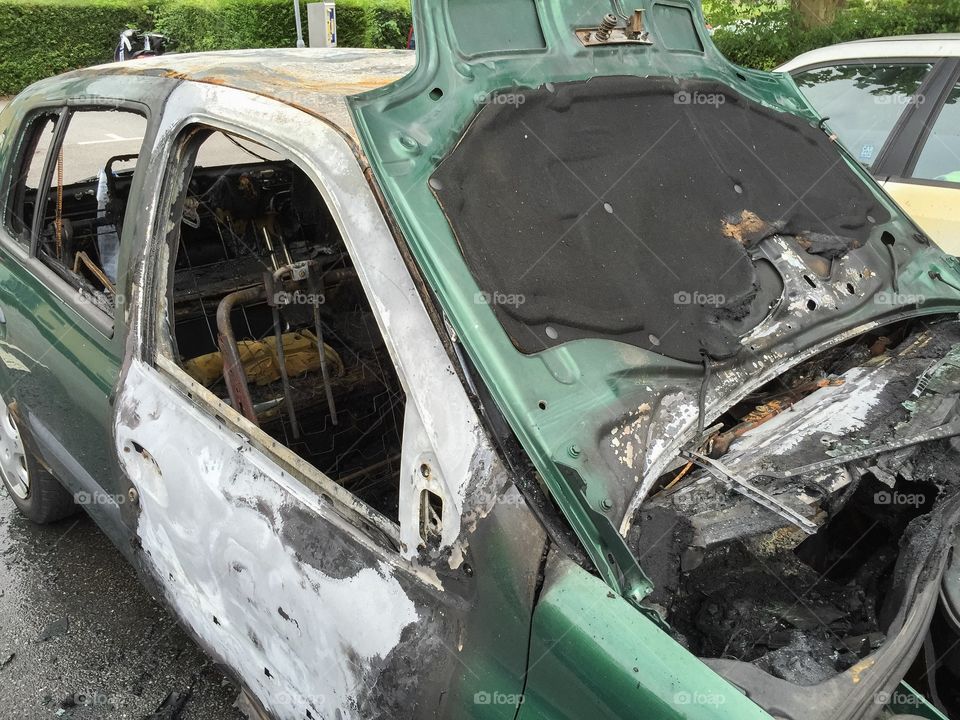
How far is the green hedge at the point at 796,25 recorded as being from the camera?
8242mm

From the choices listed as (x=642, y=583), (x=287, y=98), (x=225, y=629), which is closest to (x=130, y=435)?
(x=225, y=629)

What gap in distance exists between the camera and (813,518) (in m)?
1.73

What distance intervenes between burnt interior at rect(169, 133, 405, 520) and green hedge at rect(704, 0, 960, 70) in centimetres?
737

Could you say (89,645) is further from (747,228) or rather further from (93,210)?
(747,228)

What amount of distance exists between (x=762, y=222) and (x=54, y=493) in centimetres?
270

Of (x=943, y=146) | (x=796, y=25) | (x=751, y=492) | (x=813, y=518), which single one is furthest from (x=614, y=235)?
(x=796, y=25)

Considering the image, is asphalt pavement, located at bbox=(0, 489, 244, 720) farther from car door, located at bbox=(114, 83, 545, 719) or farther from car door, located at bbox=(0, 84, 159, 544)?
car door, located at bbox=(114, 83, 545, 719)

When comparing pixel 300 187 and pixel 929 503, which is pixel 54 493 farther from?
pixel 929 503

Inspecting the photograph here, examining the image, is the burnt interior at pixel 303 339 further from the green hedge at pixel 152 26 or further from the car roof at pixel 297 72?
the green hedge at pixel 152 26

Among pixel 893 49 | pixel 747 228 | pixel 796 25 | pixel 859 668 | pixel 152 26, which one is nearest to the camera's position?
pixel 859 668

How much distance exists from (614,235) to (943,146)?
3371mm

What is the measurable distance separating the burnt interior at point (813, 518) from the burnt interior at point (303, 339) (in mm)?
932

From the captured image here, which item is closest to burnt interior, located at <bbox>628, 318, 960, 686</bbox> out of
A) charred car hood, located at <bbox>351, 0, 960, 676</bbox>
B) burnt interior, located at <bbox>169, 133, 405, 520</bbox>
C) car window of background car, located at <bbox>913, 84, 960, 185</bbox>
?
charred car hood, located at <bbox>351, 0, 960, 676</bbox>

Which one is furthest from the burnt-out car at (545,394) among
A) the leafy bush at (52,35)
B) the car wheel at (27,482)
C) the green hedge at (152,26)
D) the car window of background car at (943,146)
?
the leafy bush at (52,35)
